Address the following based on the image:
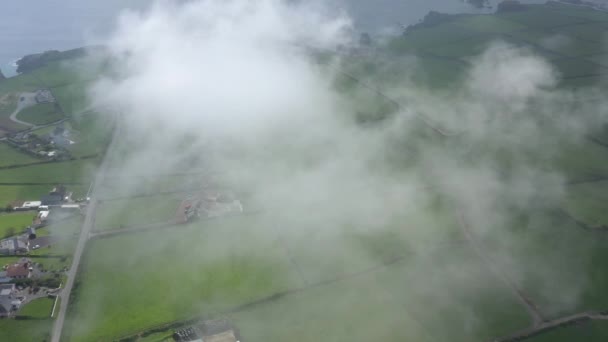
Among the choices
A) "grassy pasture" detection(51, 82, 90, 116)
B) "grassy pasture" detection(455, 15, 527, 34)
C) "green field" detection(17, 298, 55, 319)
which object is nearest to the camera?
"green field" detection(17, 298, 55, 319)

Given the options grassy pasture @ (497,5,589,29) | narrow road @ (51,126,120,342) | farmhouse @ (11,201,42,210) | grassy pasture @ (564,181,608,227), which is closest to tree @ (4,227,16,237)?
farmhouse @ (11,201,42,210)

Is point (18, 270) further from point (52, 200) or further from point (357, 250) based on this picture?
point (357, 250)

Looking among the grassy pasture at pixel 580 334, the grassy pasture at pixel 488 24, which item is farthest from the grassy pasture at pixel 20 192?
the grassy pasture at pixel 488 24

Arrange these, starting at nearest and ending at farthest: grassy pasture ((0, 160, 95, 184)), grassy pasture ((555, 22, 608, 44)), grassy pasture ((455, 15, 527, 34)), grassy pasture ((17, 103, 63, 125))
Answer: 1. grassy pasture ((0, 160, 95, 184))
2. grassy pasture ((17, 103, 63, 125))
3. grassy pasture ((555, 22, 608, 44))
4. grassy pasture ((455, 15, 527, 34))

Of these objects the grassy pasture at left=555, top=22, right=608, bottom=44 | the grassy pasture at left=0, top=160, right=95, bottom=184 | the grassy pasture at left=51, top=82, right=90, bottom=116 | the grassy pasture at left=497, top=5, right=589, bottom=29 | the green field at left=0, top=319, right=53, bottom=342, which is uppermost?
the grassy pasture at left=497, top=5, right=589, bottom=29

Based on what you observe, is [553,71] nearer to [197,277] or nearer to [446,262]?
[446,262]

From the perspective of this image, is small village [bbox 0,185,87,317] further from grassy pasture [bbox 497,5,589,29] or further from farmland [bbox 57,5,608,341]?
grassy pasture [bbox 497,5,589,29]
